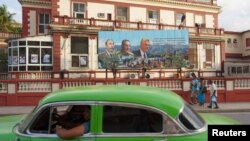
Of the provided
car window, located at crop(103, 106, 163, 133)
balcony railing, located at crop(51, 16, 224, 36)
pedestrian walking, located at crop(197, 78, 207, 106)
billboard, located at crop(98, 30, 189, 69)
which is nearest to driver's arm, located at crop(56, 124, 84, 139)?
car window, located at crop(103, 106, 163, 133)

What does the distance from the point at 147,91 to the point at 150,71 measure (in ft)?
85.1

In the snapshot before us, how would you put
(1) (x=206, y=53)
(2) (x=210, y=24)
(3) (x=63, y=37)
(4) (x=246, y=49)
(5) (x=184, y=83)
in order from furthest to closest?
(4) (x=246, y=49)
(2) (x=210, y=24)
(1) (x=206, y=53)
(3) (x=63, y=37)
(5) (x=184, y=83)

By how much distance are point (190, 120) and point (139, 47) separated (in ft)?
80.5

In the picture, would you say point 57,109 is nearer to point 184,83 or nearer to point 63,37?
point 184,83

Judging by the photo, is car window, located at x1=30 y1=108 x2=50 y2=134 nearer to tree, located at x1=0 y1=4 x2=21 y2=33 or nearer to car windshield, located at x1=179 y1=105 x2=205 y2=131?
car windshield, located at x1=179 y1=105 x2=205 y2=131

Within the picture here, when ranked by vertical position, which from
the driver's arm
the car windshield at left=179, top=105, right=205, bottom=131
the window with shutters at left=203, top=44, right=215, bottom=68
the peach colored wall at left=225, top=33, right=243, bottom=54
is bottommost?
the driver's arm

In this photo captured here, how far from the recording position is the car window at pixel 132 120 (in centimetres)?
427

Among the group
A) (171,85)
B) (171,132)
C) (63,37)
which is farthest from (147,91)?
(63,37)

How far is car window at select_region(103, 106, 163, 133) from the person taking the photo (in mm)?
4273

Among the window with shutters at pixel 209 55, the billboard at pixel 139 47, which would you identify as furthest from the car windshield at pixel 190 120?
the window with shutters at pixel 209 55

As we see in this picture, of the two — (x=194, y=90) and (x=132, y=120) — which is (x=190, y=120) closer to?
(x=132, y=120)

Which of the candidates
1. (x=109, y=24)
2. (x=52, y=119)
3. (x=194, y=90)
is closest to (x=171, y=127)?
(x=52, y=119)

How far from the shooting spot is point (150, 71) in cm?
3052

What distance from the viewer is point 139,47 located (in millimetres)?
28828
